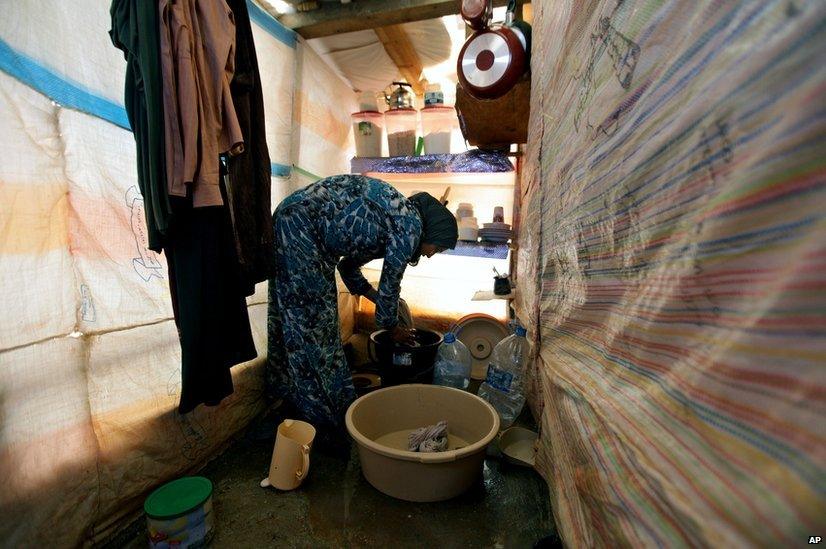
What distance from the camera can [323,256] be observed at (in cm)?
195

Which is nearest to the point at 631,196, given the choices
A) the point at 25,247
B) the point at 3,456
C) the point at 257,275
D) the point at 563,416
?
the point at 563,416

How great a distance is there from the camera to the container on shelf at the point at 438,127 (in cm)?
307

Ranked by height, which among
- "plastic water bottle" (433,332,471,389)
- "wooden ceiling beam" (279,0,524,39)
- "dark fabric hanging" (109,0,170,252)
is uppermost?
"wooden ceiling beam" (279,0,524,39)

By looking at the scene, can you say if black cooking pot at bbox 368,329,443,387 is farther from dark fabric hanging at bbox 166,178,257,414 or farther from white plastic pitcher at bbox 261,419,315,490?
→ dark fabric hanging at bbox 166,178,257,414

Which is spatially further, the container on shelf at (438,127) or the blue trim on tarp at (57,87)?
the container on shelf at (438,127)

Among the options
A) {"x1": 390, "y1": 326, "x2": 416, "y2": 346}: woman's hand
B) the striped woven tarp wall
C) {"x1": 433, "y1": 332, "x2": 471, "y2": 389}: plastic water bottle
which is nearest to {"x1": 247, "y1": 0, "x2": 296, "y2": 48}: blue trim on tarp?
{"x1": 390, "y1": 326, "x2": 416, "y2": 346}: woman's hand

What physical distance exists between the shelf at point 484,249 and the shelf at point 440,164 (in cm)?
57

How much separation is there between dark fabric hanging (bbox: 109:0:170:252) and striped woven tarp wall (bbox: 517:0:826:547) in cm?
114

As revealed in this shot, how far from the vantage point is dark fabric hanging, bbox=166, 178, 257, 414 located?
1.27m

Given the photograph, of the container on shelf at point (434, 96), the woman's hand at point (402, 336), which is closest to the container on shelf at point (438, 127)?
the container on shelf at point (434, 96)

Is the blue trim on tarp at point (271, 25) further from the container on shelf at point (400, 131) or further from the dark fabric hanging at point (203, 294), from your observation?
the dark fabric hanging at point (203, 294)

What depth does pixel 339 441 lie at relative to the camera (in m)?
1.94

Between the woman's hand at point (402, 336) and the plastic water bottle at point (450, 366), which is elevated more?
the woman's hand at point (402, 336)

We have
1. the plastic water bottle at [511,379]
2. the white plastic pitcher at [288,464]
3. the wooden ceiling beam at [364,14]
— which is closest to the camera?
the white plastic pitcher at [288,464]
